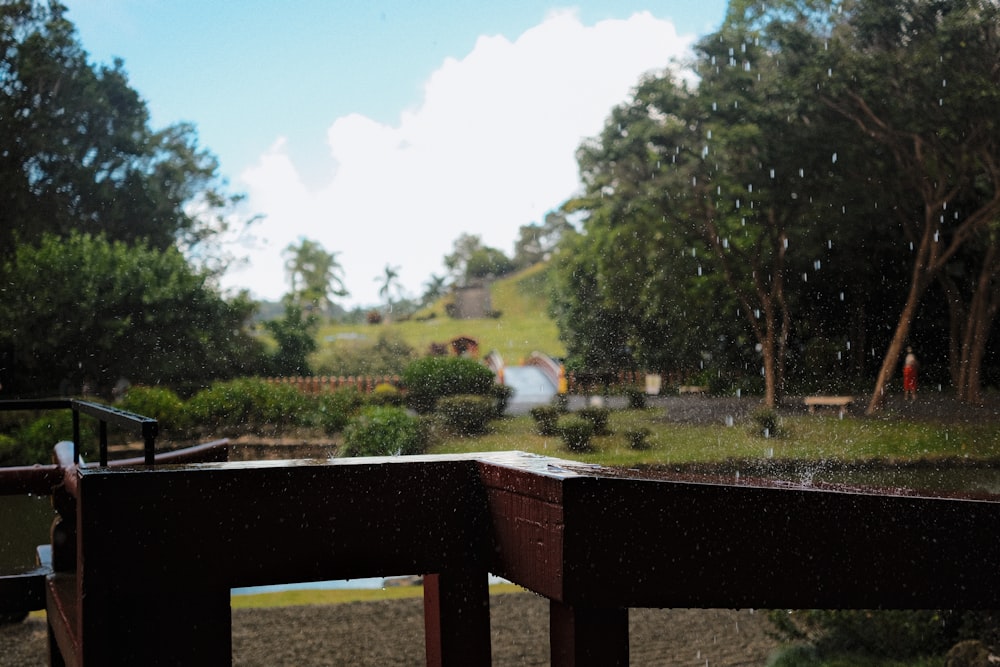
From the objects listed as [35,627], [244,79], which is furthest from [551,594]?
[244,79]

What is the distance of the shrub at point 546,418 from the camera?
7.92 meters

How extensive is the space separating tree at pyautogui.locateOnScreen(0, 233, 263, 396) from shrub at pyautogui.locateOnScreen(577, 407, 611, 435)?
2822mm

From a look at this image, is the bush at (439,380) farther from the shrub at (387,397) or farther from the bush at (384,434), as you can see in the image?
the bush at (384,434)

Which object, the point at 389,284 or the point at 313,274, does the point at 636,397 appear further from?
the point at 313,274

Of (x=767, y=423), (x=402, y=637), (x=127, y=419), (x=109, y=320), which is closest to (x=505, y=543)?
(x=127, y=419)

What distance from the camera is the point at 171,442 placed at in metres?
8.30

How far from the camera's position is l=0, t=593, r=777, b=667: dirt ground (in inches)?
144

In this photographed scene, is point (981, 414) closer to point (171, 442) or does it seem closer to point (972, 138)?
point (972, 138)

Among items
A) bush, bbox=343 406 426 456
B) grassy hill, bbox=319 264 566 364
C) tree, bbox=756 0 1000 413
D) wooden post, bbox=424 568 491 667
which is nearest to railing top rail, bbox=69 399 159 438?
wooden post, bbox=424 568 491 667

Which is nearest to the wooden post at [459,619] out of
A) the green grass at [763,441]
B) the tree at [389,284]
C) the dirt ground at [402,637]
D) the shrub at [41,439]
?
the dirt ground at [402,637]

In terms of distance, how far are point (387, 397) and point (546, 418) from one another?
1.34 m

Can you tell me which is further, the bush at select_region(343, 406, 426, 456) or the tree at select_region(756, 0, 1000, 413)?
the bush at select_region(343, 406, 426, 456)

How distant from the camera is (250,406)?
7.93m

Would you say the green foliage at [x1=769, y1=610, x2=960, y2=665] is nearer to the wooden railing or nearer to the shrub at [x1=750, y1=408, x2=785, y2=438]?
the wooden railing
